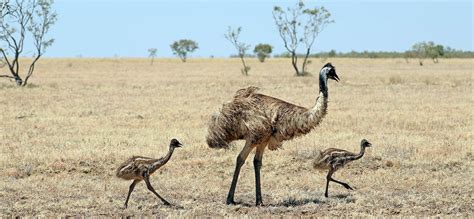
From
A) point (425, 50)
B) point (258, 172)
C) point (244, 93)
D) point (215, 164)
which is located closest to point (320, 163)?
point (258, 172)

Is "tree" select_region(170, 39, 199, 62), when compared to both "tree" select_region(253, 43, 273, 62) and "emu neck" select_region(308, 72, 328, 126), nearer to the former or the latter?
"tree" select_region(253, 43, 273, 62)

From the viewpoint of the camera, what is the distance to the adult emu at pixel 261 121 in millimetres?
9742

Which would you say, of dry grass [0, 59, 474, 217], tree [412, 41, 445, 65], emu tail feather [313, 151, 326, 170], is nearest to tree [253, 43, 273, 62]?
tree [412, 41, 445, 65]

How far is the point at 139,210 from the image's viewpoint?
382 inches

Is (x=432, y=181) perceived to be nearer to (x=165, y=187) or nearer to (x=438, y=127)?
(x=165, y=187)

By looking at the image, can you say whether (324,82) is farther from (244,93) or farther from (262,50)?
(262,50)

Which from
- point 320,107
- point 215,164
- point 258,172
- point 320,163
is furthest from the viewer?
point 215,164

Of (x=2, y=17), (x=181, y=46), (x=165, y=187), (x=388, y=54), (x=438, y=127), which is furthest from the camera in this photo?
(x=388, y=54)

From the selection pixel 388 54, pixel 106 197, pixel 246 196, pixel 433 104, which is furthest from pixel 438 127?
pixel 388 54

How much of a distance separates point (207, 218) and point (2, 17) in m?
34.3

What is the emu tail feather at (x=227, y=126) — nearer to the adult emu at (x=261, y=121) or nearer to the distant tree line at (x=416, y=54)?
the adult emu at (x=261, y=121)

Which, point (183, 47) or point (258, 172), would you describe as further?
point (183, 47)

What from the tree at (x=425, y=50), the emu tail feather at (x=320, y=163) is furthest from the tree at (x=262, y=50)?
the emu tail feather at (x=320, y=163)

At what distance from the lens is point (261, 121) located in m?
9.92
